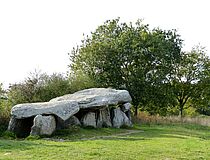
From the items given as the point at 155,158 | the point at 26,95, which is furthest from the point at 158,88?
the point at 155,158

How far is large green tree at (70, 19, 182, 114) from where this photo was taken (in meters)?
37.8

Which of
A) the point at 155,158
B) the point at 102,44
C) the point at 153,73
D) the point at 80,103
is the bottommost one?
the point at 155,158

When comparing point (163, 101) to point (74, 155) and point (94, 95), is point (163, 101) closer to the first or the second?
point (94, 95)

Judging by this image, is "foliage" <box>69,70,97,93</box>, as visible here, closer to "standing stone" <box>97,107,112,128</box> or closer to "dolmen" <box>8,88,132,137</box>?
"dolmen" <box>8,88,132,137</box>

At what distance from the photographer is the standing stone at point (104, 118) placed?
1019 inches

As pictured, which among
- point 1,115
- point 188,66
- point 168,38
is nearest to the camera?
point 1,115

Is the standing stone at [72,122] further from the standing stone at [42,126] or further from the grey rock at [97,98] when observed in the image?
the standing stone at [42,126]

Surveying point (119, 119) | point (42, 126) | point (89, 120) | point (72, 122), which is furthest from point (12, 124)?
point (119, 119)

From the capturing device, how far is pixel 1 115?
2377 cm

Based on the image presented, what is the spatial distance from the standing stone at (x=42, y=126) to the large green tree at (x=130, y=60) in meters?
16.3

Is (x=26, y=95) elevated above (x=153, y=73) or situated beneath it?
situated beneath

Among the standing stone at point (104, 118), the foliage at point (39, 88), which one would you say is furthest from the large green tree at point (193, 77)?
the standing stone at point (104, 118)

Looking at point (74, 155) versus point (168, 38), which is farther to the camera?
point (168, 38)

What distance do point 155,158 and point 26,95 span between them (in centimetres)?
1942
